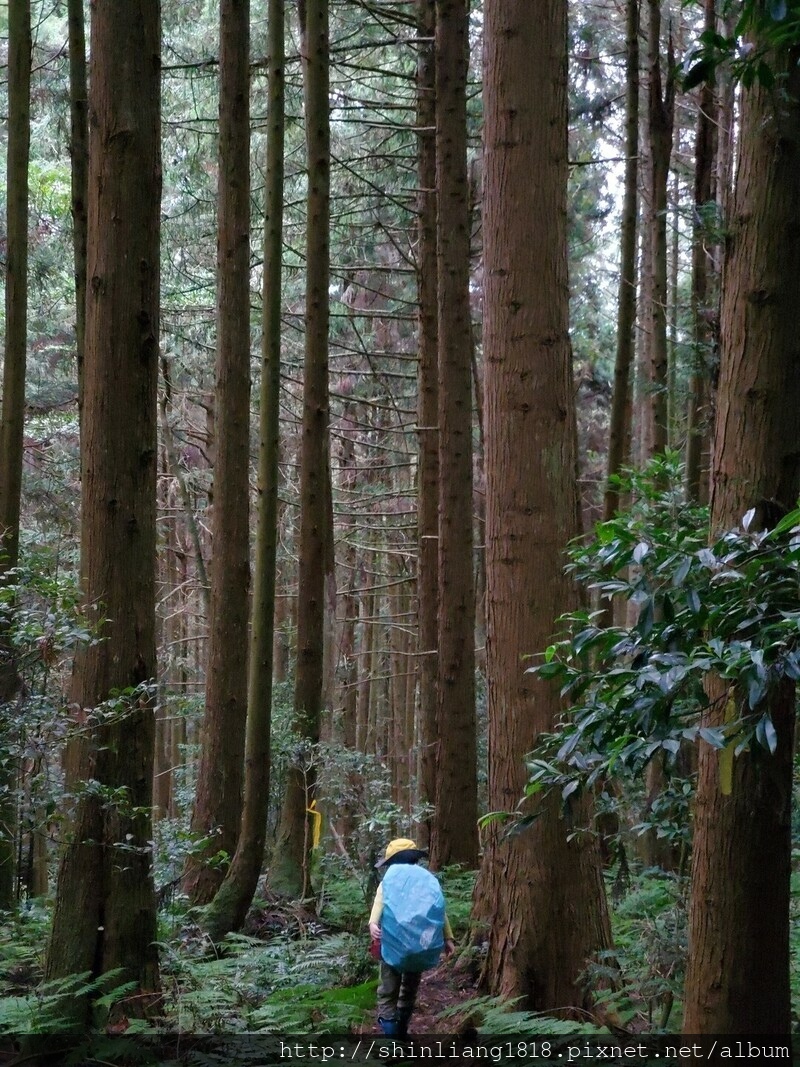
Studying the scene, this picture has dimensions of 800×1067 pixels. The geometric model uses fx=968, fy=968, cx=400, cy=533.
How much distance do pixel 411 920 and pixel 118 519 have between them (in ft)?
10.6

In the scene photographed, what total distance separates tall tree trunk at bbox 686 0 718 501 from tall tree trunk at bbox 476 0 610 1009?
0.96 meters

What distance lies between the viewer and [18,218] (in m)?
8.98

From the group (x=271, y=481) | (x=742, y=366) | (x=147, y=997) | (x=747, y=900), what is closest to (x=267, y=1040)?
(x=147, y=997)

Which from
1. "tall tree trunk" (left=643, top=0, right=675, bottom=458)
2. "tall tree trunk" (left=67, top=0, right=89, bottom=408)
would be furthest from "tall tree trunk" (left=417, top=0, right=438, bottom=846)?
"tall tree trunk" (left=67, top=0, right=89, bottom=408)

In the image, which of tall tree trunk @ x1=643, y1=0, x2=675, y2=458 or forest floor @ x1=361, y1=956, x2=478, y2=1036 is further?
tall tree trunk @ x1=643, y1=0, x2=675, y2=458

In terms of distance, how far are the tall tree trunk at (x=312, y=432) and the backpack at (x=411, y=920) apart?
156 inches

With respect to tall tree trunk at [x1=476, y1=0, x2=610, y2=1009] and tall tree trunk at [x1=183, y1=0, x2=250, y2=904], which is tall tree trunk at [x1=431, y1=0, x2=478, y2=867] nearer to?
tall tree trunk at [x1=183, y1=0, x2=250, y2=904]

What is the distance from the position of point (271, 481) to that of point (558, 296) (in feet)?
14.3

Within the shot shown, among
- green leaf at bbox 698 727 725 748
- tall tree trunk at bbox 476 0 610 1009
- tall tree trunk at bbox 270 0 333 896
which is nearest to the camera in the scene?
green leaf at bbox 698 727 725 748

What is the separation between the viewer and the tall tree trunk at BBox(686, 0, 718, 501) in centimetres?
662

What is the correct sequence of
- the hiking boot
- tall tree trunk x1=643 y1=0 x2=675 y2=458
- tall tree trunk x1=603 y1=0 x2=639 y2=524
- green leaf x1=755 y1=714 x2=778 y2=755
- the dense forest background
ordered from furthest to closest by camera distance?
tall tree trunk x1=603 y1=0 x2=639 y2=524 < tall tree trunk x1=643 y1=0 x2=675 y2=458 < the hiking boot < the dense forest background < green leaf x1=755 y1=714 x2=778 y2=755

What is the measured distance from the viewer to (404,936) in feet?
20.5

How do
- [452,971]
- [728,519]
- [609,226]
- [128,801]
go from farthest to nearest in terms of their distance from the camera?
[609,226], [452,971], [128,801], [728,519]

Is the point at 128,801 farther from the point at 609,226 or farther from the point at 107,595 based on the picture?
the point at 609,226
